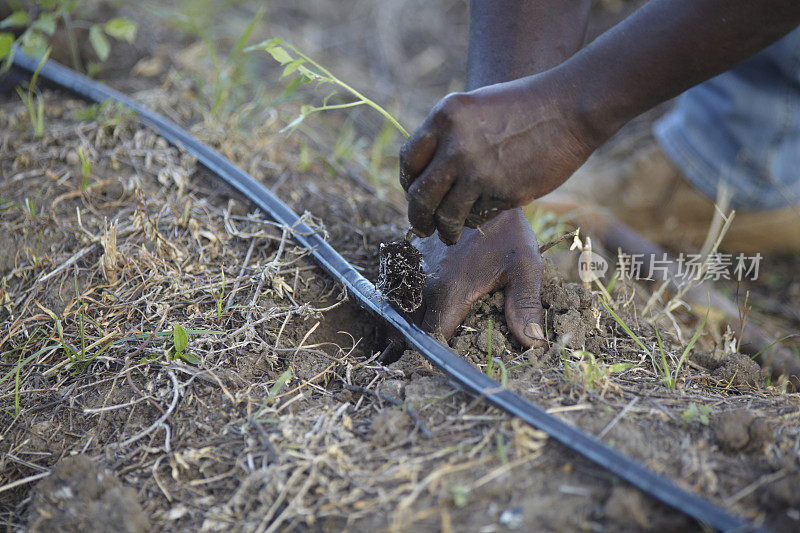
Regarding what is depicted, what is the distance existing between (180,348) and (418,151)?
0.78 metres

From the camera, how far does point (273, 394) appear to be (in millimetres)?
1438

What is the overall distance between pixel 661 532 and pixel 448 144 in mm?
862

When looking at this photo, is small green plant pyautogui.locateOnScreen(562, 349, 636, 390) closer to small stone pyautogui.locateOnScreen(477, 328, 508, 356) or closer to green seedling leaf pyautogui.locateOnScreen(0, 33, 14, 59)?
small stone pyautogui.locateOnScreen(477, 328, 508, 356)

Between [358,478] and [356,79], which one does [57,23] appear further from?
[358,478]

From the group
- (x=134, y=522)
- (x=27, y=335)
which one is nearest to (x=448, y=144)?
(x=134, y=522)

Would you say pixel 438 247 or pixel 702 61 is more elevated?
pixel 702 61

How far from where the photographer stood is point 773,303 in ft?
9.56

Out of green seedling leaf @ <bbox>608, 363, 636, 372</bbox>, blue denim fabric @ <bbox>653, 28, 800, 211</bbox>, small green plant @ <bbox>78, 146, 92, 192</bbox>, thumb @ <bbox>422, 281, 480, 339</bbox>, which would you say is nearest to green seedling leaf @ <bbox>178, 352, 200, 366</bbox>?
thumb @ <bbox>422, 281, 480, 339</bbox>

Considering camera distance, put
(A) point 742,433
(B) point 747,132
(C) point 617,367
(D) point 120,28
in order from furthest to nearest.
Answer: (B) point 747,132 → (D) point 120,28 → (C) point 617,367 → (A) point 742,433

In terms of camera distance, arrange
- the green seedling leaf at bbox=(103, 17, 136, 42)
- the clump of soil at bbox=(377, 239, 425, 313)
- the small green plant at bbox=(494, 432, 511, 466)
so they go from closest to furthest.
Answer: the small green plant at bbox=(494, 432, 511, 466) < the clump of soil at bbox=(377, 239, 425, 313) < the green seedling leaf at bbox=(103, 17, 136, 42)

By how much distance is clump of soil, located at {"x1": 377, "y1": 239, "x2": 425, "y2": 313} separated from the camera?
156 centimetres

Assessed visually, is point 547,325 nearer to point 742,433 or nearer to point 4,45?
point 742,433

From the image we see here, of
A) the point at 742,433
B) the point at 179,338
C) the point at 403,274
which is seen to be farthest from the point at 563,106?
the point at 179,338

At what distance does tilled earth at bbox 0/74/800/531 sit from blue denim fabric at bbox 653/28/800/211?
168 cm
